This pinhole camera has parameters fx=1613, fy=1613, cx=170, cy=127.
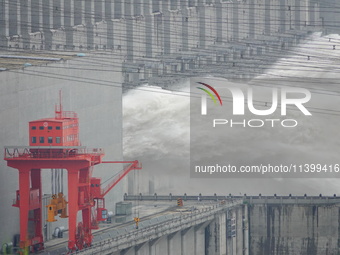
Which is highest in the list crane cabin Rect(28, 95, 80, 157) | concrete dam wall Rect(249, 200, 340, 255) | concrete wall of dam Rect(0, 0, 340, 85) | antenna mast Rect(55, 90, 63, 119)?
concrete wall of dam Rect(0, 0, 340, 85)

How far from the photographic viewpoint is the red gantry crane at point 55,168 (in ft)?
188

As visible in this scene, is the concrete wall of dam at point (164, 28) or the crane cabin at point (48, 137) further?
the concrete wall of dam at point (164, 28)

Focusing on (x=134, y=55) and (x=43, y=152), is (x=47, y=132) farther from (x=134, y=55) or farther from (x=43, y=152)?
(x=134, y=55)

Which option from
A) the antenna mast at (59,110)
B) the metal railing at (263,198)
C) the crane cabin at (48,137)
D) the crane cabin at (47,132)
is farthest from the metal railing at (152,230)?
the antenna mast at (59,110)

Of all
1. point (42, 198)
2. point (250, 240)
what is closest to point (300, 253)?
point (250, 240)

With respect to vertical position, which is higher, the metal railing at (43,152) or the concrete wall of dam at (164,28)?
the concrete wall of dam at (164,28)

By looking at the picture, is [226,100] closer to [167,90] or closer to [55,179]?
[167,90]

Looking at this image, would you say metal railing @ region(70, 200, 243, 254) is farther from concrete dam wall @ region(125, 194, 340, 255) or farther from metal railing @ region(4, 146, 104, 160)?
metal railing @ region(4, 146, 104, 160)

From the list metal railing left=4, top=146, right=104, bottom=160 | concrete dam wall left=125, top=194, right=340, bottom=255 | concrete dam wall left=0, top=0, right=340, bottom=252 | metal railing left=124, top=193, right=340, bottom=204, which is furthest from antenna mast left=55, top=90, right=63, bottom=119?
metal railing left=124, top=193, right=340, bottom=204

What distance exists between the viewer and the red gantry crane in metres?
57.2

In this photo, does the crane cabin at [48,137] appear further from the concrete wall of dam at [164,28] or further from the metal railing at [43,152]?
the concrete wall of dam at [164,28]

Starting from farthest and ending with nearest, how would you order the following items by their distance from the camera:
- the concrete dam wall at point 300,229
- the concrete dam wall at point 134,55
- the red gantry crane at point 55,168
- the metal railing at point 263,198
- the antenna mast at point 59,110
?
the metal railing at point 263,198 < the concrete dam wall at point 300,229 < the concrete dam wall at point 134,55 < the antenna mast at point 59,110 < the red gantry crane at point 55,168

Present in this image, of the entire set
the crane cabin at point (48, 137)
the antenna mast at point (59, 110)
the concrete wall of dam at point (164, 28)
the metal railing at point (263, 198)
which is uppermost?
the concrete wall of dam at point (164, 28)

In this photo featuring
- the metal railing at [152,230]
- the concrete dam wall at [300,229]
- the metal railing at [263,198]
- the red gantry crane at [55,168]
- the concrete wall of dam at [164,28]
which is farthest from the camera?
the concrete wall of dam at [164,28]
